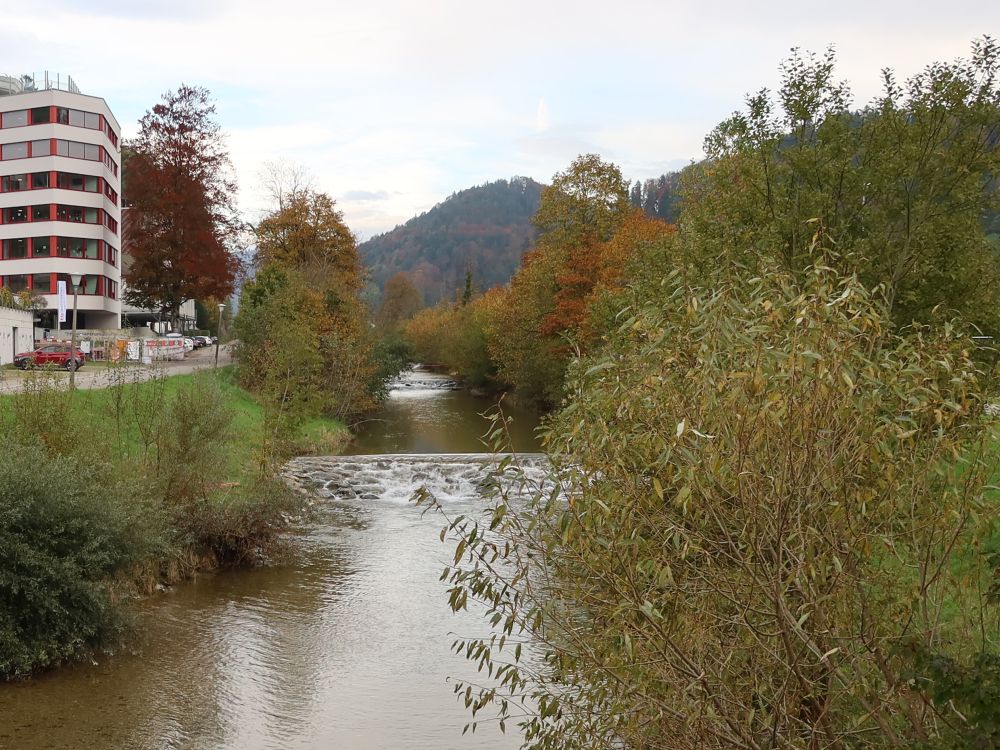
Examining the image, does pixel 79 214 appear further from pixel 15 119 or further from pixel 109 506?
pixel 109 506

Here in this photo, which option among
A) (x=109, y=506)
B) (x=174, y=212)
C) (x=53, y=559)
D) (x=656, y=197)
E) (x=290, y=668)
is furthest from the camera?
(x=656, y=197)

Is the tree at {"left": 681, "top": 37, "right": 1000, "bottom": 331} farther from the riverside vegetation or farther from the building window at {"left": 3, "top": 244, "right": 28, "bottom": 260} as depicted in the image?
the building window at {"left": 3, "top": 244, "right": 28, "bottom": 260}

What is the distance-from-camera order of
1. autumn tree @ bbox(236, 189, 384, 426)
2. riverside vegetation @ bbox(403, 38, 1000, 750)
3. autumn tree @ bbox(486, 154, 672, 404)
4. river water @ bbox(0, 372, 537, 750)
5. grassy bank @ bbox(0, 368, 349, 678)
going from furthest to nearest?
autumn tree @ bbox(486, 154, 672, 404), autumn tree @ bbox(236, 189, 384, 426), grassy bank @ bbox(0, 368, 349, 678), river water @ bbox(0, 372, 537, 750), riverside vegetation @ bbox(403, 38, 1000, 750)

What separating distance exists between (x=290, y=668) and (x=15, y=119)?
211 ft

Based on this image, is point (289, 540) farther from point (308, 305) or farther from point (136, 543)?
point (308, 305)

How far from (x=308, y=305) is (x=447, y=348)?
32.5 m

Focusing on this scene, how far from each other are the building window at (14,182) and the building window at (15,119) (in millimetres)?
3428

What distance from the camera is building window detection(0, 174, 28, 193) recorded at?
65188 mm

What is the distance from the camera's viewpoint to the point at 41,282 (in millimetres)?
64562

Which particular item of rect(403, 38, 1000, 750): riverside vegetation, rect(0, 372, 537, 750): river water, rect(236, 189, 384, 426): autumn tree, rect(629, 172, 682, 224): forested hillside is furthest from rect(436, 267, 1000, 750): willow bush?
rect(629, 172, 682, 224): forested hillside

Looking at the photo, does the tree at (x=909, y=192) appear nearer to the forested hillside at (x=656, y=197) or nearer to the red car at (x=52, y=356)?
the red car at (x=52, y=356)

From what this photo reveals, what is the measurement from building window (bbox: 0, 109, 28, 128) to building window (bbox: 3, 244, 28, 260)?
786cm

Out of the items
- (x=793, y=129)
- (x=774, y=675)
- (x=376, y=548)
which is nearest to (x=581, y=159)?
(x=793, y=129)

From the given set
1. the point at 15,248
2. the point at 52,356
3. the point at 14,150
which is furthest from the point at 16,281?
the point at 52,356
